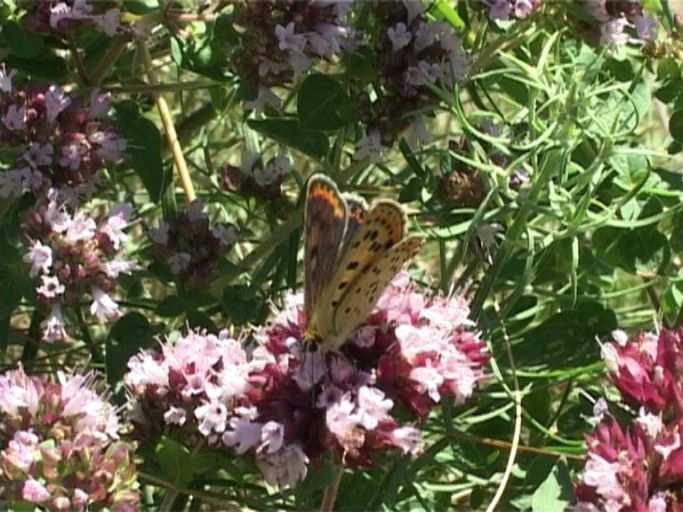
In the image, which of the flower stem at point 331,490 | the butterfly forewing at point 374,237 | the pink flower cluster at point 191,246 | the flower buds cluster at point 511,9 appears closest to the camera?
the butterfly forewing at point 374,237

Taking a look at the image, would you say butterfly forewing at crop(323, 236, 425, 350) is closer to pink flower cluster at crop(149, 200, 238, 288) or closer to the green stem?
the green stem

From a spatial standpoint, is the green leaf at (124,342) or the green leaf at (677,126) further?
the green leaf at (677,126)

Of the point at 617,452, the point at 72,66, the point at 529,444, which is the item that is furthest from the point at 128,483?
the point at 72,66

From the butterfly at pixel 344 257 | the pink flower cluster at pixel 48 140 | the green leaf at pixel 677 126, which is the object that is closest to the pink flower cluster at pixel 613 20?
the green leaf at pixel 677 126

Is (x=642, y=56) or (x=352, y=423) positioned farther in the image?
(x=642, y=56)

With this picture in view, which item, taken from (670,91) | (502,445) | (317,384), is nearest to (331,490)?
(317,384)

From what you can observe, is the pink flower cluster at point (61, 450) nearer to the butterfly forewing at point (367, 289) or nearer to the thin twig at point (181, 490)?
the thin twig at point (181, 490)

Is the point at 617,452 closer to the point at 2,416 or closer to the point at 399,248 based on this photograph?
the point at 399,248
